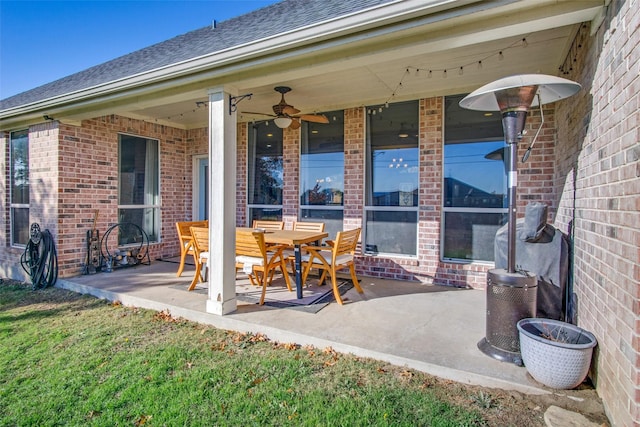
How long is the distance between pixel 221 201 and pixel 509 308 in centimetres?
280

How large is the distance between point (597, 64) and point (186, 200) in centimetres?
695

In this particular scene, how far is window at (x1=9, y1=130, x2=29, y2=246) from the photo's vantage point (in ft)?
19.5

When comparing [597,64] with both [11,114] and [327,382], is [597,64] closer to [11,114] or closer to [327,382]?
[327,382]

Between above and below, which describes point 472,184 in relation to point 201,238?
above

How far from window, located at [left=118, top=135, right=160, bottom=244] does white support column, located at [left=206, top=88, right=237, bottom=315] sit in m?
3.53

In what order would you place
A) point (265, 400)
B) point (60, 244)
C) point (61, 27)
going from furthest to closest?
point (61, 27), point (60, 244), point (265, 400)

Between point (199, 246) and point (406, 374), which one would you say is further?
point (199, 246)

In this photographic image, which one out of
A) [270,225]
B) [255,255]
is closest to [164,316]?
[255,255]

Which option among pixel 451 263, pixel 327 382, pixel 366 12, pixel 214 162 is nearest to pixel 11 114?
pixel 214 162

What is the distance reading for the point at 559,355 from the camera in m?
2.13

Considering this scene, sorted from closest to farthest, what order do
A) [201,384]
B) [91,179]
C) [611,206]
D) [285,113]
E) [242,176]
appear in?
[611,206] < [201,384] < [285,113] < [91,179] < [242,176]

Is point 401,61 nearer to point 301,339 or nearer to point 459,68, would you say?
point 459,68

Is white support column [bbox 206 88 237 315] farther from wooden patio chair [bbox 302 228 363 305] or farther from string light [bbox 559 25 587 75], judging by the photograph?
string light [bbox 559 25 587 75]

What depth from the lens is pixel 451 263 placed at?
4.81 m
